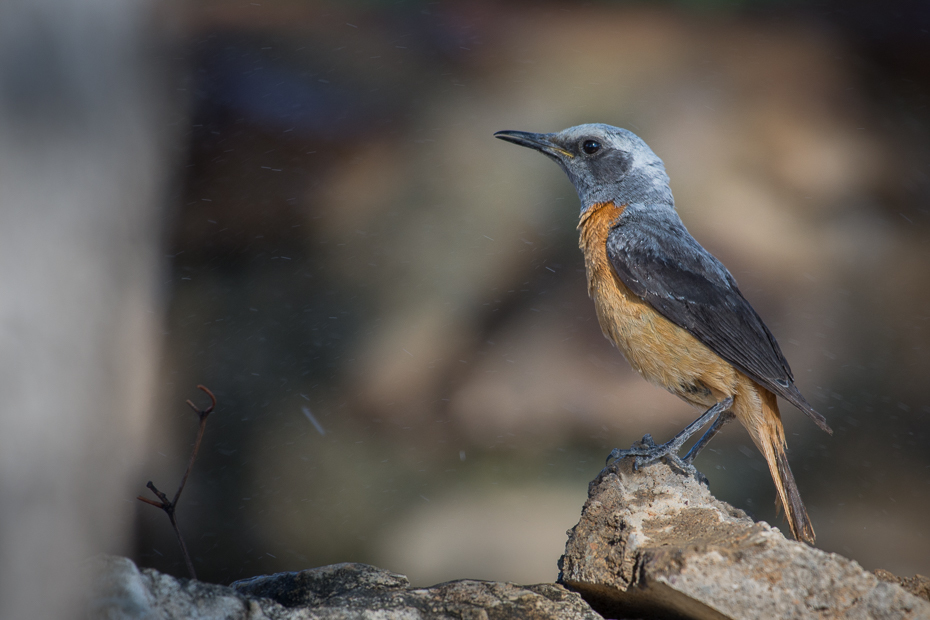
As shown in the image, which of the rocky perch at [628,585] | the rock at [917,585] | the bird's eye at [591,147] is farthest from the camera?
the bird's eye at [591,147]

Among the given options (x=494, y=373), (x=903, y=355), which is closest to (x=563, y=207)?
(x=494, y=373)

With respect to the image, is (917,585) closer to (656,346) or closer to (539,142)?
(656,346)

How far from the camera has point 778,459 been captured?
3311 millimetres

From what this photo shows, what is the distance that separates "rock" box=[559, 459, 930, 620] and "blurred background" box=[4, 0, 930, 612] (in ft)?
12.2

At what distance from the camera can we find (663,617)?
2436 millimetres

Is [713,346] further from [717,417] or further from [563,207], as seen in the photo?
[563,207]

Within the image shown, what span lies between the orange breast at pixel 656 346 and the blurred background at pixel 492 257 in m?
3.06

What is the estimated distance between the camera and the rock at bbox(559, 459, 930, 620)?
1947 mm

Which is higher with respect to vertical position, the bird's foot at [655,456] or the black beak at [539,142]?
the black beak at [539,142]

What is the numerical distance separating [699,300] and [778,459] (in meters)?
0.84

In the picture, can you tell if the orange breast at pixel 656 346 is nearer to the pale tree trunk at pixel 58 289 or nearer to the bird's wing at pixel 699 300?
the bird's wing at pixel 699 300

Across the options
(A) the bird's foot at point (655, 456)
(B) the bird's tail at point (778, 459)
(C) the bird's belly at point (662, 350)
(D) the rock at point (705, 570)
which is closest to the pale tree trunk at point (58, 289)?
(D) the rock at point (705, 570)

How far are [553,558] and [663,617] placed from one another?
13.0 feet

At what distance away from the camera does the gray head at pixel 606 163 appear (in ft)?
12.8
